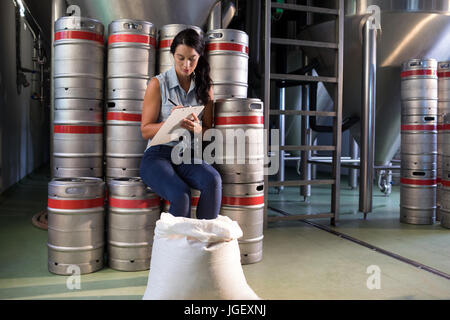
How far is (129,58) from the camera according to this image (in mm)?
2479

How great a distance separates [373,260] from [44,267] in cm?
195

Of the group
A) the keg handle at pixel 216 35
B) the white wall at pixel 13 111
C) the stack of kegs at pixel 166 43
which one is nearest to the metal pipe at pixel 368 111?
the keg handle at pixel 216 35

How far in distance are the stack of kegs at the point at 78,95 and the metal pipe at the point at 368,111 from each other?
7.70ft

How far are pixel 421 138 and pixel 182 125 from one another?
2.54 metres

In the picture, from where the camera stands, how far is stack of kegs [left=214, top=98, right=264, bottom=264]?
240 centimetres

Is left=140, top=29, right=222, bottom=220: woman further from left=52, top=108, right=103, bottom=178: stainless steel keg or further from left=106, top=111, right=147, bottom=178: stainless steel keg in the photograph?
left=52, top=108, right=103, bottom=178: stainless steel keg

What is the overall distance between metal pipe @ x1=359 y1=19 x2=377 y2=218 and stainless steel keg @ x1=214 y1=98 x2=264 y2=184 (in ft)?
5.46

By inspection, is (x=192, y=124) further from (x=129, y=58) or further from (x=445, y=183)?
(x=445, y=183)

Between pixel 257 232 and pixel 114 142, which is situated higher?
pixel 114 142

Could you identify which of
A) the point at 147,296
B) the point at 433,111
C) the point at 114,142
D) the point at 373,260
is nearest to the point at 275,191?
the point at 433,111

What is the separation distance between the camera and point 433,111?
3672 millimetres
